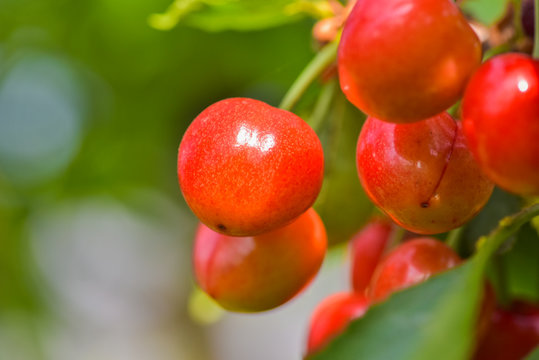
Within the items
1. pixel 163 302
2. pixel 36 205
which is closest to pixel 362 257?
pixel 36 205

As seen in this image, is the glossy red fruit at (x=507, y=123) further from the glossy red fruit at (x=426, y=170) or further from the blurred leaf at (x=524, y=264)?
the blurred leaf at (x=524, y=264)

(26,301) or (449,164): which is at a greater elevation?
(449,164)

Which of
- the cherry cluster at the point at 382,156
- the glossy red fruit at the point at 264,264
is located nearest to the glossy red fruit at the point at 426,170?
the cherry cluster at the point at 382,156

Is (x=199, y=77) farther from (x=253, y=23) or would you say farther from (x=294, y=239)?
(x=294, y=239)

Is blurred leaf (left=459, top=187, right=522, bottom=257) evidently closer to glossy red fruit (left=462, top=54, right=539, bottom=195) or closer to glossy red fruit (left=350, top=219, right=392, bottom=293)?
glossy red fruit (left=350, top=219, right=392, bottom=293)

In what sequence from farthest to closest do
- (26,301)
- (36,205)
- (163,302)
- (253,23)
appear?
(163,302), (26,301), (36,205), (253,23)

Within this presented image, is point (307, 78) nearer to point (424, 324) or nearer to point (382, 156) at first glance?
point (382, 156)
